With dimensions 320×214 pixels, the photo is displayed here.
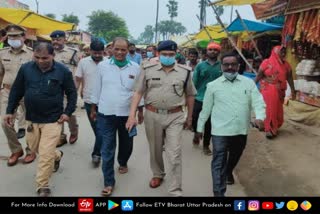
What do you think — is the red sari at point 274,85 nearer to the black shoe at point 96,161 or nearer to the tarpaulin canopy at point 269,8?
the tarpaulin canopy at point 269,8

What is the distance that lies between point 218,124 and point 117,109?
1.23 meters

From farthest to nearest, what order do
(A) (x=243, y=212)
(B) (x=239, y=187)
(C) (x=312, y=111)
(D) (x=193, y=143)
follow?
(C) (x=312, y=111), (D) (x=193, y=143), (B) (x=239, y=187), (A) (x=243, y=212)

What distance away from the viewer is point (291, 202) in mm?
3676

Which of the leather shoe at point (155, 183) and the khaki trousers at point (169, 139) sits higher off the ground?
the khaki trousers at point (169, 139)

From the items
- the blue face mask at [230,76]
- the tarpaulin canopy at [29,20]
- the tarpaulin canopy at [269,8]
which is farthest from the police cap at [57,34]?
the tarpaulin canopy at [29,20]

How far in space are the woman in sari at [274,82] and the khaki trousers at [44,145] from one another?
3.90m

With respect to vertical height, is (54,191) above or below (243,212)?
below

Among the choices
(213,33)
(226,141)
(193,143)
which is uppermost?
A: (213,33)

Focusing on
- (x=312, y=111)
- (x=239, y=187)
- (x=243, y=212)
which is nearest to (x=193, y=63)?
(x=312, y=111)

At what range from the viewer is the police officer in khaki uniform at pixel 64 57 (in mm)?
6930

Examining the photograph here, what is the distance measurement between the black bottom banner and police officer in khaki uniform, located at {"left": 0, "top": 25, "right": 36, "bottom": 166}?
6.44 feet

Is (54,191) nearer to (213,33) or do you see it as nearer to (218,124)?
(218,124)

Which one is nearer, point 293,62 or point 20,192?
point 20,192

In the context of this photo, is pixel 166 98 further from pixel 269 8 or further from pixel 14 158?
pixel 269 8
